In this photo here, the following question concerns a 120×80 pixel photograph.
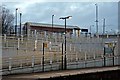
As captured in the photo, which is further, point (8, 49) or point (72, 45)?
point (72, 45)

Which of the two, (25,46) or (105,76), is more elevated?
(25,46)

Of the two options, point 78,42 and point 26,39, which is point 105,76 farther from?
point 78,42

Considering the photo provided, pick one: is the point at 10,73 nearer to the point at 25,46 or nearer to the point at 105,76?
the point at 105,76

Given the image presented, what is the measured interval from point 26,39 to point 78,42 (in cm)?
1046

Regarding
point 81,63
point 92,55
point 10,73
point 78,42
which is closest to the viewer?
point 10,73

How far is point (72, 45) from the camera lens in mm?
44281

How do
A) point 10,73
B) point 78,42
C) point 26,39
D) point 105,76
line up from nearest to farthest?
1. point 10,73
2. point 105,76
3. point 26,39
4. point 78,42

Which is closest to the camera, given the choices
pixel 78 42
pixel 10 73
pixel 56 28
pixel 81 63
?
pixel 10 73

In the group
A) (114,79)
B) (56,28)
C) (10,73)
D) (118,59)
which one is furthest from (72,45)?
(56,28)

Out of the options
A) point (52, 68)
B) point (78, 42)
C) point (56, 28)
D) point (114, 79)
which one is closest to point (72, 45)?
point (78, 42)

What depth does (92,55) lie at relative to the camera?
42875 millimetres

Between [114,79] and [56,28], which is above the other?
[56,28]

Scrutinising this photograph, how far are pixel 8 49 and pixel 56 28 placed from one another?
52900 millimetres

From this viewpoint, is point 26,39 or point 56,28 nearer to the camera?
point 26,39
